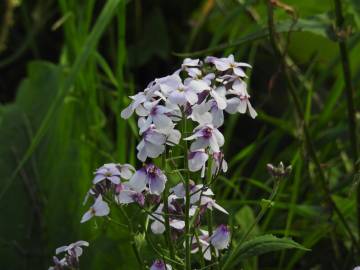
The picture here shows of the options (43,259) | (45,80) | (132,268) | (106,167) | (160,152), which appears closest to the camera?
(160,152)

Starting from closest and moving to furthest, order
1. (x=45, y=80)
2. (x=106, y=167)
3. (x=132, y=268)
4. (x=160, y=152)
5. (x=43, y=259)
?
(x=160, y=152), (x=106, y=167), (x=132, y=268), (x=43, y=259), (x=45, y=80)

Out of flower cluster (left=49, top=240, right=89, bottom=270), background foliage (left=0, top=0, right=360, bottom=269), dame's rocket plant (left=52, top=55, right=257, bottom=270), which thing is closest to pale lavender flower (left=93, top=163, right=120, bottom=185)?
dame's rocket plant (left=52, top=55, right=257, bottom=270)

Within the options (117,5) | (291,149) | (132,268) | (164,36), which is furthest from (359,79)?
(164,36)

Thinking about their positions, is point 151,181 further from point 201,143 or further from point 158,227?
point 158,227

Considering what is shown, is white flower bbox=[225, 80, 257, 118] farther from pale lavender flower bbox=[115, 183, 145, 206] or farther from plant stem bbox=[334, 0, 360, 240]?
plant stem bbox=[334, 0, 360, 240]

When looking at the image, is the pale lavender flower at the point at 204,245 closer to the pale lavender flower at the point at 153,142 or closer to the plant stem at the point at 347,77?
the pale lavender flower at the point at 153,142

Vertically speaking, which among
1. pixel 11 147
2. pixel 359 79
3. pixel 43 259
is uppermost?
pixel 359 79

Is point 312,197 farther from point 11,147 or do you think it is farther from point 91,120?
point 11,147

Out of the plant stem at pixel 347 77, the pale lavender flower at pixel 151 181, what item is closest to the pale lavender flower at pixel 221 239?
the pale lavender flower at pixel 151 181

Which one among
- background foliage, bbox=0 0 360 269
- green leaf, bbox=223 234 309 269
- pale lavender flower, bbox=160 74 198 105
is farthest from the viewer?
background foliage, bbox=0 0 360 269
